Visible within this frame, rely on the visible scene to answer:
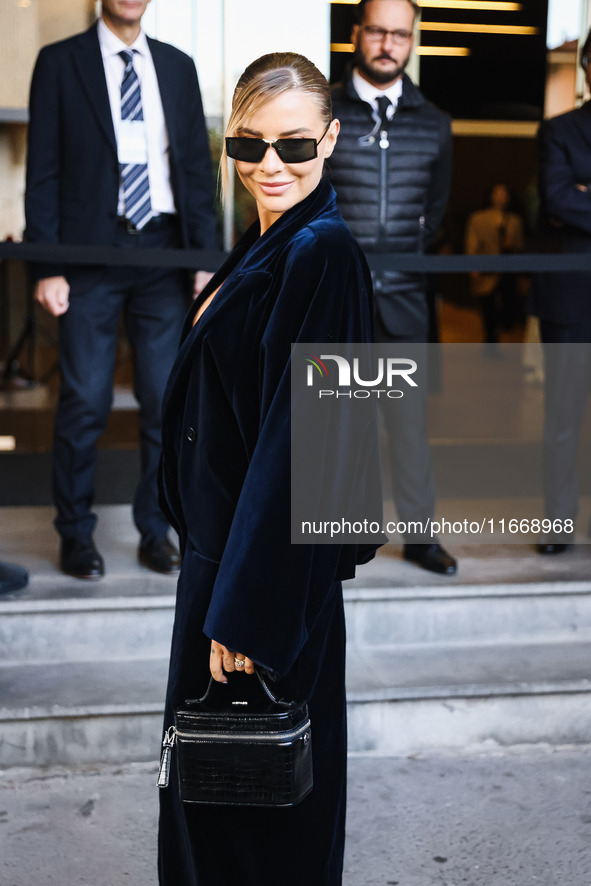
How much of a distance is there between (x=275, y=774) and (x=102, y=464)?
11.7 feet

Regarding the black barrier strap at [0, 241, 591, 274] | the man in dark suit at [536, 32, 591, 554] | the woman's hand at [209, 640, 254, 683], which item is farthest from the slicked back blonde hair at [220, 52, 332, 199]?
the man in dark suit at [536, 32, 591, 554]

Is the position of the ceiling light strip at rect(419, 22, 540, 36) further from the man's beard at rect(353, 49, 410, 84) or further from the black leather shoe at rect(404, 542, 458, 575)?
the black leather shoe at rect(404, 542, 458, 575)

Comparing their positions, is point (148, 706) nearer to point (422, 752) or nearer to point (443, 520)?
point (422, 752)

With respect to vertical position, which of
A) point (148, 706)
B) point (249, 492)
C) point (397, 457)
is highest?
point (249, 492)

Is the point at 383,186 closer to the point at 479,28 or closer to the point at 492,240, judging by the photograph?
the point at 479,28

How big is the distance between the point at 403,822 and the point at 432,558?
1.08 meters

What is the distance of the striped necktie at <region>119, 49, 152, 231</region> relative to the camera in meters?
3.44

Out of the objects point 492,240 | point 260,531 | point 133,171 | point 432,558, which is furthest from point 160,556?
point 492,240

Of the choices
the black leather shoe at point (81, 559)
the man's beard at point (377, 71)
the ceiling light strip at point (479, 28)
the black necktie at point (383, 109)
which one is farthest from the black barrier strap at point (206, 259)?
the ceiling light strip at point (479, 28)

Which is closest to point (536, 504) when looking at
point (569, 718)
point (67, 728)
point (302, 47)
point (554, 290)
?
point (554, 290)

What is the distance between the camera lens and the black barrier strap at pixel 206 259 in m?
3.33

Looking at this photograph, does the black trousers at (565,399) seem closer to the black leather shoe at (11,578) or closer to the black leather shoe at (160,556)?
the black leather shoe at (160,556)

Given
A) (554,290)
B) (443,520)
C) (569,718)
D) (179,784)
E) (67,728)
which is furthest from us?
(443,520)

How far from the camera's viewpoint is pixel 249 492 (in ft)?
4.89
